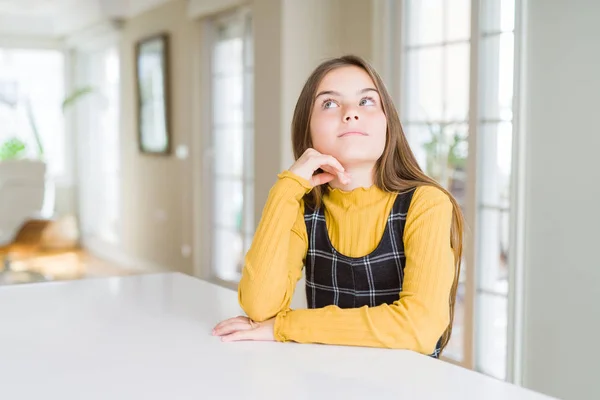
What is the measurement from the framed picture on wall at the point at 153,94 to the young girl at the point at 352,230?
456cm

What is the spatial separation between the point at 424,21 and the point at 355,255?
2.30 meters

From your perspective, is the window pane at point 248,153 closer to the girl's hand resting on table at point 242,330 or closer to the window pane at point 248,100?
the window pane at point 248,100

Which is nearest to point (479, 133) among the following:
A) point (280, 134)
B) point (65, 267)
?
point (280, 134)

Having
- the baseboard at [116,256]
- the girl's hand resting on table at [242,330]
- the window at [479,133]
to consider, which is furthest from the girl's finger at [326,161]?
the baseboard at [116,256]

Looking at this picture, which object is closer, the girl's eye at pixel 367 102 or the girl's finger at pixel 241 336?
the girl's finger at pixel 241 336

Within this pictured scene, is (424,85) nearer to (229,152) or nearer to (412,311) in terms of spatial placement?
(229,152)

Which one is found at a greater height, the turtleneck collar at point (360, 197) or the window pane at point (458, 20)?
the window pane at point (458, 20)

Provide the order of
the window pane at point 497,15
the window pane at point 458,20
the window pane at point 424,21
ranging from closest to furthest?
1. the window pane at point 497,15
2. the window pane at point 458,20
3. the window pane at point 424,21

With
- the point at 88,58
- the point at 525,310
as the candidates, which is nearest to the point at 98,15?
the point at 88,58

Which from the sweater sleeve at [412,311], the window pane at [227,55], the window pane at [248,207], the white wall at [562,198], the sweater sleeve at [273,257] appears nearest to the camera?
Result: the sweater sleeve at [412,311]

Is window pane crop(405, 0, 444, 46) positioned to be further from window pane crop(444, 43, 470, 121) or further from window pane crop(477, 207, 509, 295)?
window pane crop(477, 207, 509, 295)

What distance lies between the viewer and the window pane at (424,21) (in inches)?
130

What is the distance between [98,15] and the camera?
22.5ft

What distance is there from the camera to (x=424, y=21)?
341 cm
